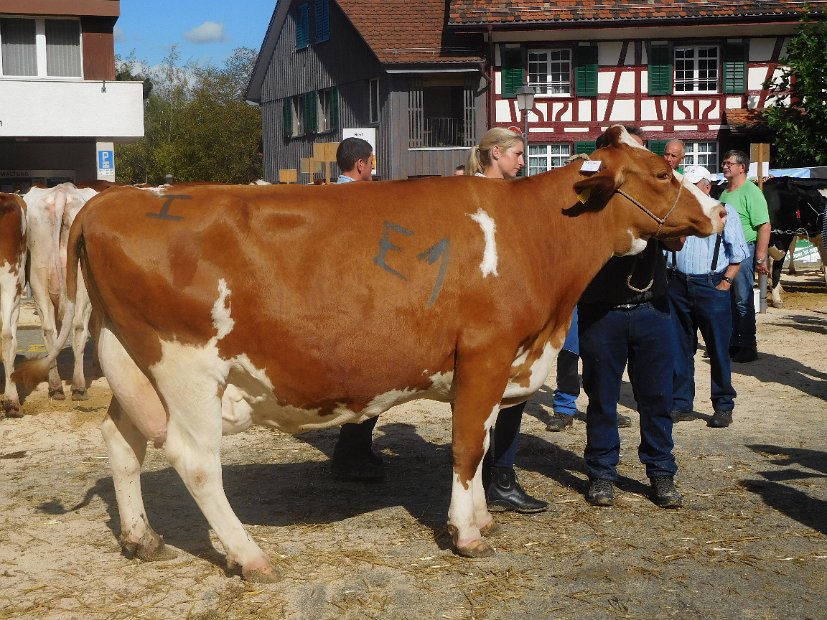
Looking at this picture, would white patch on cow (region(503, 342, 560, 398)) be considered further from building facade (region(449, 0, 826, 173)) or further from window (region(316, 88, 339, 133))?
window (region(316, 88, 339, 133))

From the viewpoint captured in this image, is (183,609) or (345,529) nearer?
(183,609)

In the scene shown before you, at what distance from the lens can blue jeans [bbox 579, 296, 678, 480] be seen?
20.5 feet

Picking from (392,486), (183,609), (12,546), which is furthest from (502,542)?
(12,546)

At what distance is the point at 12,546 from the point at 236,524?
1428 mm

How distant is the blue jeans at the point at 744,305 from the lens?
34.6ft

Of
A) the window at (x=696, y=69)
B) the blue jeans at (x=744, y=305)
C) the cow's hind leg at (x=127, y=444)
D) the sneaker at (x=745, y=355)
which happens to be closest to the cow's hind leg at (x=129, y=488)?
the cow's hind leg at (x=127, y=444)

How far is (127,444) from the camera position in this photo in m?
5.36

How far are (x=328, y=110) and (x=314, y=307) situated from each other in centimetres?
3470

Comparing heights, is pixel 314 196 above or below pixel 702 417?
above

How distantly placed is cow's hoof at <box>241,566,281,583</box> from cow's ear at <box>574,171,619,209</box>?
97.7 inches

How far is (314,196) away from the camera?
514 cm

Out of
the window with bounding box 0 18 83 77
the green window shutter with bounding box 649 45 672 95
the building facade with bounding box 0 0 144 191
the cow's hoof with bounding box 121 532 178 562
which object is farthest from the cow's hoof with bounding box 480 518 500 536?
the green window shutter with bounding box 649 45 672 95

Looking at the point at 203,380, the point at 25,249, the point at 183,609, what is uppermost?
the point at 25,249

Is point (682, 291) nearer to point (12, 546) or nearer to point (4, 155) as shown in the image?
point (12, 546)
